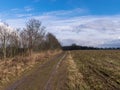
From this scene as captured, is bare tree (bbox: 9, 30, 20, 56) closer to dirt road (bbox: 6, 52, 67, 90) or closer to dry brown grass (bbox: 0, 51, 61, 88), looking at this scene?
dry brown grass (bbox: 0, 51, 61, 88)

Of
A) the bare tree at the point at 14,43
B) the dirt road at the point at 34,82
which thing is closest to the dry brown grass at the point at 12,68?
the dirt road at the point at 34,82

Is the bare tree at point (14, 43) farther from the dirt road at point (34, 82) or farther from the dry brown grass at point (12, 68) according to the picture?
the dirt road at point (34, 82)

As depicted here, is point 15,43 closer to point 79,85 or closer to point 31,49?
point 31,49

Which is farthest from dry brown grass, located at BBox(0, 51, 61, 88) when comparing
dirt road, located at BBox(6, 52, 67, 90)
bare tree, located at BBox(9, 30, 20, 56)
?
A: bare tree, located at BBox(9, 30, 20, 56)

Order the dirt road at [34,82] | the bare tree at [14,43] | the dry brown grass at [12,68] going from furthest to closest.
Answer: the bare tree at [14,43] → the dry brown grass at [12,68] → the dirt road at [34,82]

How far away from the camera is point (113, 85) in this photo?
12008 millimetres

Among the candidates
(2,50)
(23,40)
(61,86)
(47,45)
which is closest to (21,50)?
(23,40)

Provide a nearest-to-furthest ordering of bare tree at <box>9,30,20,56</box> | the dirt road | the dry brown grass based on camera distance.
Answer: the dirt road, the dry brown grass, bare tree at <box>9,30,20,56</box>

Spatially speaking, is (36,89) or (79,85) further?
(79,85)

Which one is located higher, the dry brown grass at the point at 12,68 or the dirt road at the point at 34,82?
the dry brown grass at the point at 12,68

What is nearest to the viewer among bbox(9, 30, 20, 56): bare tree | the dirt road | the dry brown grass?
the dirt road

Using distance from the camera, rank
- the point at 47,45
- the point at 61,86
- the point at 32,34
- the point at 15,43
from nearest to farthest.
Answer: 1. the point at 61,86
2. the point at 15,43
3. the point at 32,34
4. the point at 47,45

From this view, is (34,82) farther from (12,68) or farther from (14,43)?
(14,43)

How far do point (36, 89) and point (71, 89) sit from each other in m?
1.72
